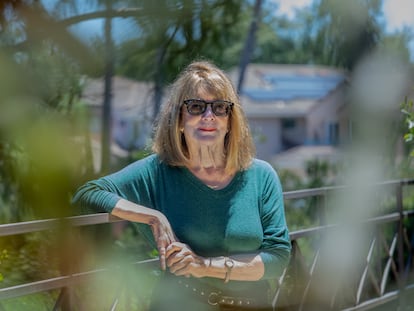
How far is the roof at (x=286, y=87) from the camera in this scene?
323cm

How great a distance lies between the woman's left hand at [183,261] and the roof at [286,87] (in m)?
1.64

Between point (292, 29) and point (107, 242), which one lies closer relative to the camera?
point (107, 242)

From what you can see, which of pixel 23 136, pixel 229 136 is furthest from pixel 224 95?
pixel 23 136

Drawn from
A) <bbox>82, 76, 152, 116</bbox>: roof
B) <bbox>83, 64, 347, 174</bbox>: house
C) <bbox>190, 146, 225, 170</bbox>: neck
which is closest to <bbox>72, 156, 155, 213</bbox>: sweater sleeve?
<bbox>190, 146, 225, 170</bbox>: neck

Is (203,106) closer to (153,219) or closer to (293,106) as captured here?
(153,219)

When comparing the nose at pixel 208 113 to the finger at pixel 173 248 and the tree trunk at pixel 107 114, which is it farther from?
the tree trunk at pixel 107 114

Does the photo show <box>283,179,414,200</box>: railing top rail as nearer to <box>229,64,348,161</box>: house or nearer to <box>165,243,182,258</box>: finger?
<box>229,64,348,161</box>: house

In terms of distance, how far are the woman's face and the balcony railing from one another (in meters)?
0.57

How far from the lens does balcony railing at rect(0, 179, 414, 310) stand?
2.74 meters

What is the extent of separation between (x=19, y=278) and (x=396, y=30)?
2.53 meters

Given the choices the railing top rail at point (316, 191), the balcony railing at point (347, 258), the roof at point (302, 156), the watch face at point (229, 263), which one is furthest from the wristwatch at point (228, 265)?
the roof at point (302, 156)

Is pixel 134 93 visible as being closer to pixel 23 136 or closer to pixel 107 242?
pixel 107 242

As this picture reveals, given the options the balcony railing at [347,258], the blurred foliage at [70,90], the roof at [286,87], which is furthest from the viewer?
the roof at [286,87]

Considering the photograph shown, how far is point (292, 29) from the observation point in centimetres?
336
